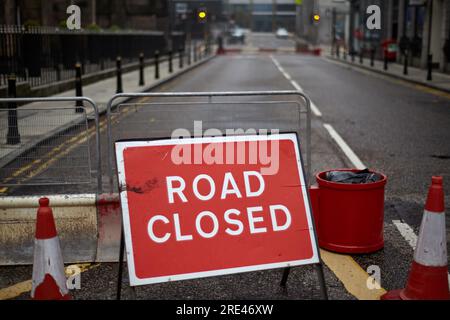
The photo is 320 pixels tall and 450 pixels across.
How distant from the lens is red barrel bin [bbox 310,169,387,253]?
17.1 ft

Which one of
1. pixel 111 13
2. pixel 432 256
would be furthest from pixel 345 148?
pixel 111 13

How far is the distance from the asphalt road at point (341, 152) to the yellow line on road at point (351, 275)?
2.3 inches

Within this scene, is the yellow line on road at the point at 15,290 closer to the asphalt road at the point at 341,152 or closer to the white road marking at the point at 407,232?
the asphalt road at the point at 341,152

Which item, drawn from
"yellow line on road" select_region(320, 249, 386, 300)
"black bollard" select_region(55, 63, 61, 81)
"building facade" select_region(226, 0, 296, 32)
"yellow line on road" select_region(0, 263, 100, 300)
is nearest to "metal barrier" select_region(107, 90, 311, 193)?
"yellow line on road" select_region(320, 249, 386, 300)

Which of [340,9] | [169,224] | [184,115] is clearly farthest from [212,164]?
[340,9]

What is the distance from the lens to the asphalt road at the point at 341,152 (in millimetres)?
4656

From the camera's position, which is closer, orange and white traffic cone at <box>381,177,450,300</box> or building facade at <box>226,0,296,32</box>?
orange and white traffic cone at <box>381,177,450,300</box>

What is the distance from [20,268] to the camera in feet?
16.9

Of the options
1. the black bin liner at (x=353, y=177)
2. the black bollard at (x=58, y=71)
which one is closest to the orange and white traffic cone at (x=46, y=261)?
the black bin liner at (x=353, y=177)

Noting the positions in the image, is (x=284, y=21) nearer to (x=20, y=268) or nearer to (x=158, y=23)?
(x=158, y=23)

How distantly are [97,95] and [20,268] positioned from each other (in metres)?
13.4

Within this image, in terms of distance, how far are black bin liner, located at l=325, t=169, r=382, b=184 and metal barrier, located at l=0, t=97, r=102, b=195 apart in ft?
7.16

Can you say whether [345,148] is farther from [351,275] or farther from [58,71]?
[58,71]

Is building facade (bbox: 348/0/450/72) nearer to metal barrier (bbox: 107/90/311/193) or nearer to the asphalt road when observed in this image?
the asphalt road
